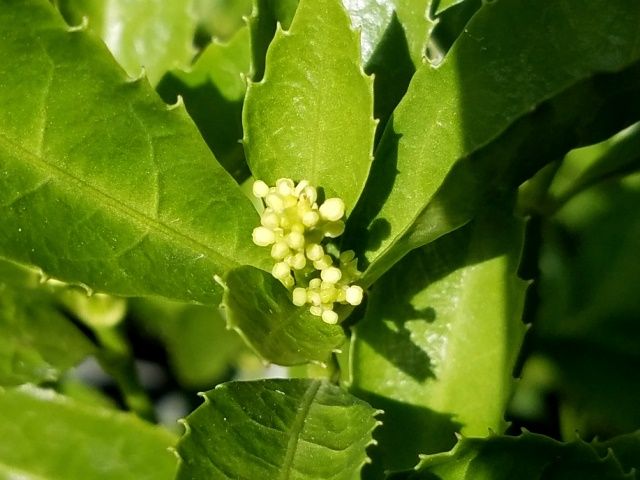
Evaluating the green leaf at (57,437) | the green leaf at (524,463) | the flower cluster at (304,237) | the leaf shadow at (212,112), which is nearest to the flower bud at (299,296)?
the flower cluster at (304,237)

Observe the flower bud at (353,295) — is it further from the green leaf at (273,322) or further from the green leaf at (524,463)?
the green leaf at (524,463)

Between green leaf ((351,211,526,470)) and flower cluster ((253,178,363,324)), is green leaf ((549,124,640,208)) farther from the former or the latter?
flower cluster ((253,178,363,324))

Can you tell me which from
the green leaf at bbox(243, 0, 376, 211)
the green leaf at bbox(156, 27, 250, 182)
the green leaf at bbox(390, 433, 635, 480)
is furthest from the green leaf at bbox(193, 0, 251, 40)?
the green leaf at bbox(390, 433, 635, 480)

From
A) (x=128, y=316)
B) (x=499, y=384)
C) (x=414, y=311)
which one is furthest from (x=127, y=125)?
(x=128, y=316)

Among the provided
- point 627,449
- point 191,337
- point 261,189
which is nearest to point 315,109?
point 261,189

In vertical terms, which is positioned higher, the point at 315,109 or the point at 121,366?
the point at 315,109

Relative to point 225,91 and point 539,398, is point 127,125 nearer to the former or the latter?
point 225,91

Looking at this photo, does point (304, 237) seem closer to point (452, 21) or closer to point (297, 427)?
point (297, 427)
